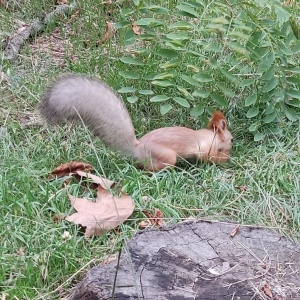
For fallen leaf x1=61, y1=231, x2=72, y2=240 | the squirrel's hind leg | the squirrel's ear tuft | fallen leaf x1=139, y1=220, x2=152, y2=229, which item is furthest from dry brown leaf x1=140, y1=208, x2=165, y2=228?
the squirrel's ear tuft

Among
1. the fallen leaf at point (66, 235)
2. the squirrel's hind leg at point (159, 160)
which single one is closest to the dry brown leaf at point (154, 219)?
the fallen leaf at point (66, 235)

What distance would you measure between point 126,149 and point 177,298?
1423 millimetres

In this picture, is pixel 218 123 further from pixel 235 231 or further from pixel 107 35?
pixel 107 35

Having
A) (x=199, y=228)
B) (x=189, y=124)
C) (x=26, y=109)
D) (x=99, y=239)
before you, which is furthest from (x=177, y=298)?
(x=26, y=109)

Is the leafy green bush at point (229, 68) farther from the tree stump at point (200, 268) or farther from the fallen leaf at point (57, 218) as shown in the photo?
the tree stump at point (200, 268)

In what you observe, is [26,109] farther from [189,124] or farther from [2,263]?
[2,263]

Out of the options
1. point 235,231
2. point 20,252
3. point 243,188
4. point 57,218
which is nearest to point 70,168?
point 57,218

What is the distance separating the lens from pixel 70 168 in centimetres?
356

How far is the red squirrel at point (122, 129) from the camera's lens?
347cm

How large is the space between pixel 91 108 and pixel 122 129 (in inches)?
8.8

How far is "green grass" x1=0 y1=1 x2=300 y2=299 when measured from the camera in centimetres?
287

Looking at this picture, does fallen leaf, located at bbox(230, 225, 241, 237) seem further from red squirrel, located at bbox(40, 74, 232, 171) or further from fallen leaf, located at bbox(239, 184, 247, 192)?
red squirrel, located at bbox(40, 74, 232, 171)

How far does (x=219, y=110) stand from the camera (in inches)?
167

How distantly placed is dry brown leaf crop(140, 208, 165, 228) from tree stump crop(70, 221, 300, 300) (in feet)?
1.01
